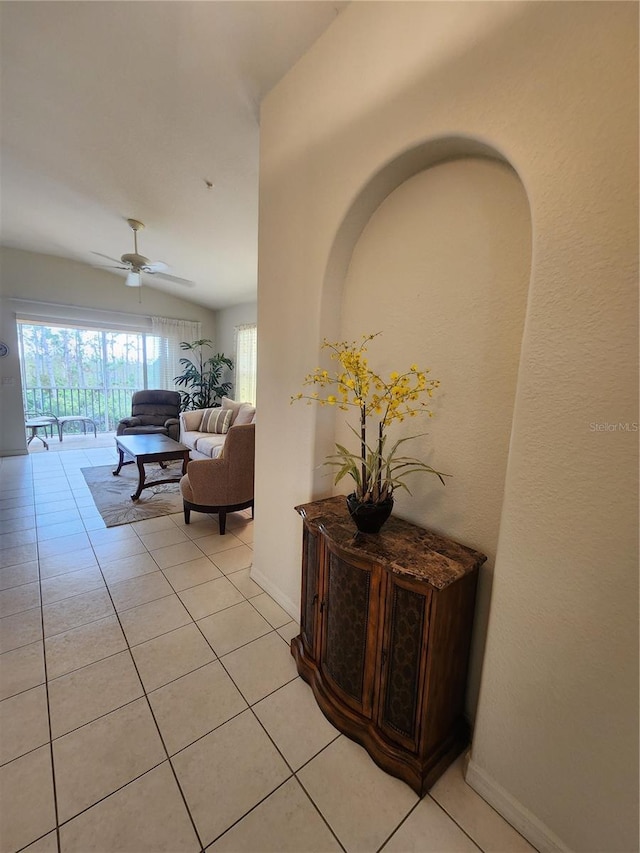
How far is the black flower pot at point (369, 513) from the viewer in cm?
125

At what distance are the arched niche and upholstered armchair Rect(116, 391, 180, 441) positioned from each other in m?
4.64

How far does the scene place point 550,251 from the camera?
888 mm

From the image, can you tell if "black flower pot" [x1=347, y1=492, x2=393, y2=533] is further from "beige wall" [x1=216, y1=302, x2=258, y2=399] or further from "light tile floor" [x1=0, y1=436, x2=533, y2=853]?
"beige wall" [x1=216, y1=302, x2=258, y2=399]

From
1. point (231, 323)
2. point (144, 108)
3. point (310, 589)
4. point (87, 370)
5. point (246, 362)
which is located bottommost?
point (310, 589)

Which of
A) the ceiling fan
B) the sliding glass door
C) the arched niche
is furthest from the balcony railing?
the arched niche

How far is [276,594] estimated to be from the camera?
2.07 m

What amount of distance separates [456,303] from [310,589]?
1344mm

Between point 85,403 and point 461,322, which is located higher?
point 461,322

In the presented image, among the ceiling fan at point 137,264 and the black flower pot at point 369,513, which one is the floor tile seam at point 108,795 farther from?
the ceiling fan at point 137,264

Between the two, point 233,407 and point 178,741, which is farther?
point 233,407

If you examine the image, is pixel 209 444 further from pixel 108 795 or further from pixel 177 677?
pixel 108 795

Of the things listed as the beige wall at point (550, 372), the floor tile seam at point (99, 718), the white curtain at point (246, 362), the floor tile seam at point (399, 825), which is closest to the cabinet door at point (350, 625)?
the floor tile seam at point (399, 825)

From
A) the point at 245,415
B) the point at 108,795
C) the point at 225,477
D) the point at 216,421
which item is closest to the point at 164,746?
the point at 108,795

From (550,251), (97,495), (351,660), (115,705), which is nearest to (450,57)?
(550,251)
